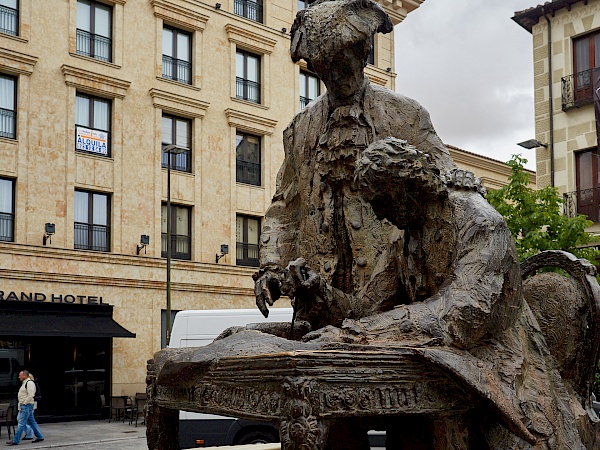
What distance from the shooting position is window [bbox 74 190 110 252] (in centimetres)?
2455

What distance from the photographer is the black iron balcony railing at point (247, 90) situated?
95.3 feet

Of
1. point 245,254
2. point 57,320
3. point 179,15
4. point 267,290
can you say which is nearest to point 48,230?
point 57,320

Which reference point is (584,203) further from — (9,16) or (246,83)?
(9,16)

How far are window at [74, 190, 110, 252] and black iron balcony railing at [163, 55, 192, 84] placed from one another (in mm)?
4465

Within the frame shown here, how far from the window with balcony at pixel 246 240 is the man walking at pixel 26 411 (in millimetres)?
10561

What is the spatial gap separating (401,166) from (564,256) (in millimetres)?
1281

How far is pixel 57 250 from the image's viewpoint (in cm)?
2361

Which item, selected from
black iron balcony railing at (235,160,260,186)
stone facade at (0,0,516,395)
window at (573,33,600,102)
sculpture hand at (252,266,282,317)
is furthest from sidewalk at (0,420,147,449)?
window at (573,33,600,102)

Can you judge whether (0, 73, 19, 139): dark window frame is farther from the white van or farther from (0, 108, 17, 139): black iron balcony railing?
the white van

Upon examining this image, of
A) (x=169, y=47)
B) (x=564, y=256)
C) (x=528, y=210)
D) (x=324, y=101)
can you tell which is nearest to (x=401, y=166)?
(x=324, y=101)

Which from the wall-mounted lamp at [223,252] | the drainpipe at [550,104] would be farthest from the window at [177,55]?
the drainpipe at [550,104]

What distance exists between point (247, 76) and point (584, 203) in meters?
11.5

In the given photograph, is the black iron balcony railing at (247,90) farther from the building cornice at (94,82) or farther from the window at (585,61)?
the window at (585,61)

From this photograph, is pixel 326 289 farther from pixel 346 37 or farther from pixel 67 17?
pixel 67 17
